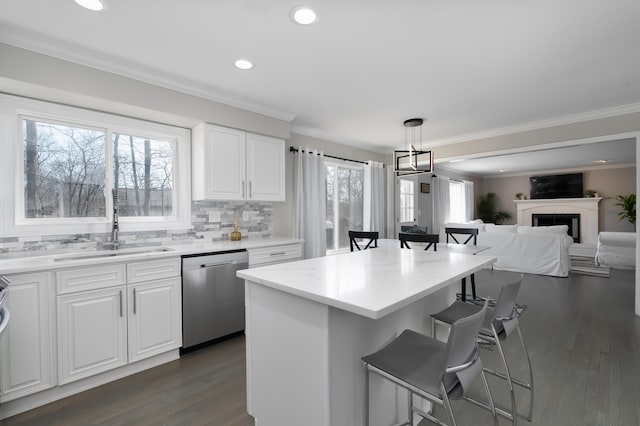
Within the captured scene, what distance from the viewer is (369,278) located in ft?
4.87

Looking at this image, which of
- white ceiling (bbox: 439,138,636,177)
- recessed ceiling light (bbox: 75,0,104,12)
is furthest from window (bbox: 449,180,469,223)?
recessed ceiling light (bbox: 75,0,104,12)

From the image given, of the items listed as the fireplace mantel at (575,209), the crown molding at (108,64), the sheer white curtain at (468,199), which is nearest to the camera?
the crown molding at (108,64)

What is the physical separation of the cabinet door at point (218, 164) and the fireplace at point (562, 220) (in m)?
9.95

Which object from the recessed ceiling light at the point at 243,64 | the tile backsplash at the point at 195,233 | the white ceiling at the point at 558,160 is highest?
the white ceiling at the point at 558,160

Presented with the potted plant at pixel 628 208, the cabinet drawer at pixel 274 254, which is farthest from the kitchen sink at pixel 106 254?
the potted plant at pixel 628 208

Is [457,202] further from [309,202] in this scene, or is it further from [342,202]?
[309,202]

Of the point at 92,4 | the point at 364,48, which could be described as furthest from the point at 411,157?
the point at 92,4

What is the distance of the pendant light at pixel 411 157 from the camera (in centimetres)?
348

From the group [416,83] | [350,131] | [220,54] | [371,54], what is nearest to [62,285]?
[220,54]

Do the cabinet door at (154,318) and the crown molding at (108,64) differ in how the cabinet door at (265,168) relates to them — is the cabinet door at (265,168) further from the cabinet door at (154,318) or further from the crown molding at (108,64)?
the cabinet door at (154,318)

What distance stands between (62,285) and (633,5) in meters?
4.06

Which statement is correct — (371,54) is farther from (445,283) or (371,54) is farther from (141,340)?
(141,340)

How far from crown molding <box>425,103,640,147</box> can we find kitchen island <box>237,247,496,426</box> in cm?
344

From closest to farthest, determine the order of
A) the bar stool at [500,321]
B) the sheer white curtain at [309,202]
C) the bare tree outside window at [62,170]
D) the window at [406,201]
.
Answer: the bar stool at [500,321]
the bare tree outside window at [62,170]
the sheer white curtain at [309,202]
the window at [406,201]
